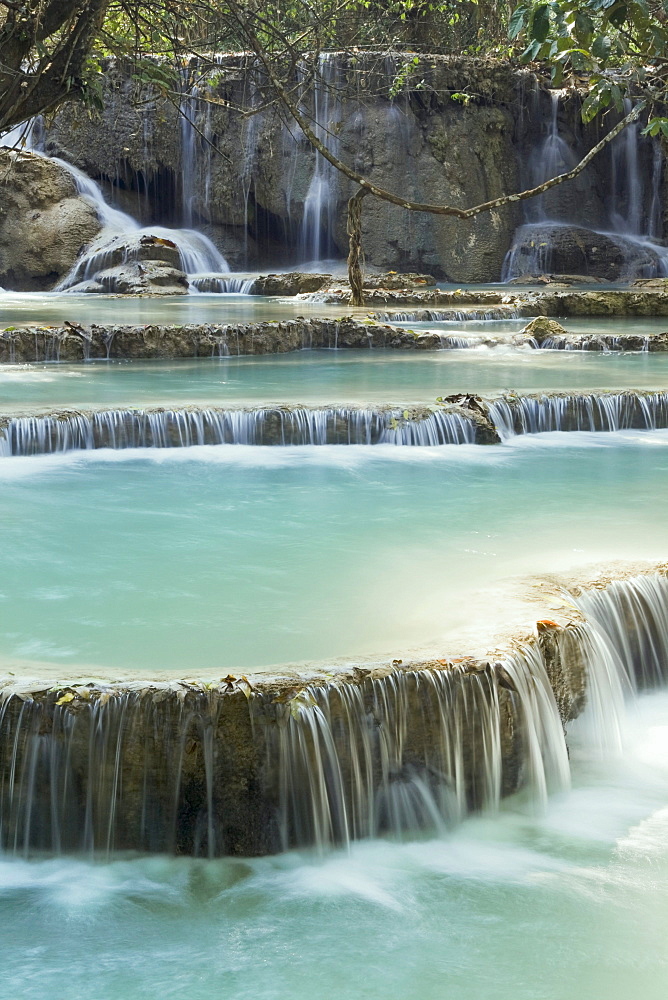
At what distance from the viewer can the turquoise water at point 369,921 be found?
3.12 m

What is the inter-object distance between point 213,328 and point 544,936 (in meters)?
9.76

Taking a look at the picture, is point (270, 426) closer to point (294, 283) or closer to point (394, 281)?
point (294, 283)

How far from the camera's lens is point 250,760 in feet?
12.2

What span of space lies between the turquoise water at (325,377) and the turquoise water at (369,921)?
5.46m

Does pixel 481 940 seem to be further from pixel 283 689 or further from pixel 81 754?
pixel 81 754

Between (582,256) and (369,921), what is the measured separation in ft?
70.1

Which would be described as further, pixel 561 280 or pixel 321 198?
pixel 321 198

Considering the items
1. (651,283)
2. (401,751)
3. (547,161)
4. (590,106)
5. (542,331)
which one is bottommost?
(401,751)

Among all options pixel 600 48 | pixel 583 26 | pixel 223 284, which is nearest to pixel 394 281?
pixel 223 284

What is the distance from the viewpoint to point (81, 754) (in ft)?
12.1

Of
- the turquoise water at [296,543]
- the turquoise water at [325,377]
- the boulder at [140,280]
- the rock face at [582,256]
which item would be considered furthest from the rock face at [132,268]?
the turquoise water at [296,543]

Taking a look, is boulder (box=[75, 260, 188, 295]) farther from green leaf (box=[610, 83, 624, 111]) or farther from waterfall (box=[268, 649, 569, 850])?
waterfall (box=[268, 649, 569, 850])

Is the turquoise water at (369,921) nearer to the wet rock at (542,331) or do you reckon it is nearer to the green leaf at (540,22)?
the green leaf at (540,22)

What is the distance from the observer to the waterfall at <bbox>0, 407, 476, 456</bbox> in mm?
8125
